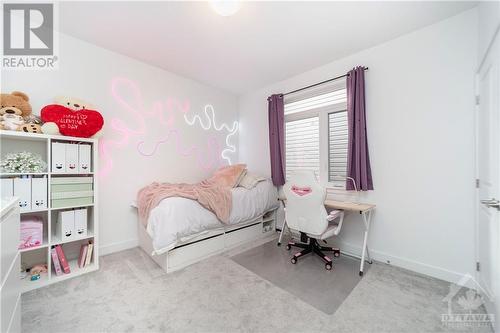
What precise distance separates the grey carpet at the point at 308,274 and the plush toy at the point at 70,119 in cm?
A: 213

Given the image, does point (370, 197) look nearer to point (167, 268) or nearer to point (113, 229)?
point (167, 268)

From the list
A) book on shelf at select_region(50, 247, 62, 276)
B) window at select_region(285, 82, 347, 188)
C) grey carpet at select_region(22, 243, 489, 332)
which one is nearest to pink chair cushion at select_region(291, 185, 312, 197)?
window at select_region(285, 82, 347, 188)

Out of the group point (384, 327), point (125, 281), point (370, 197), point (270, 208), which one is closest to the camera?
point (384, 327)

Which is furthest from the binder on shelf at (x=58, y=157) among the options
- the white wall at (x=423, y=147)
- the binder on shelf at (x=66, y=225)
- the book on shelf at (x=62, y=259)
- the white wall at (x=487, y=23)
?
the white wall at (x=487, y=23)

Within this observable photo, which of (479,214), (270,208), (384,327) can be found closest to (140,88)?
(270,208)

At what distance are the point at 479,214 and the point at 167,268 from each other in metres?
2.98

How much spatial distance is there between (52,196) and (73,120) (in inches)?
29.9

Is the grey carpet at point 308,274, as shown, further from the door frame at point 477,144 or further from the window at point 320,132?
the window at point 320,132

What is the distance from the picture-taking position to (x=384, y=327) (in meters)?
1.43

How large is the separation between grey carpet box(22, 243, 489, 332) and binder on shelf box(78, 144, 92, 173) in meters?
1.07

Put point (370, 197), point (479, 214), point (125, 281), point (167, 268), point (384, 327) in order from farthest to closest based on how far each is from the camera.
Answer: point (370, 197) < point (167, 268) < point (125, 281) < point (479, 214) < point (384, 327)

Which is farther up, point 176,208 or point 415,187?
point 415,187

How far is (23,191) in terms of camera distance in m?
1.80

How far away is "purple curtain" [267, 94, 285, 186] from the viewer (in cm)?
337
